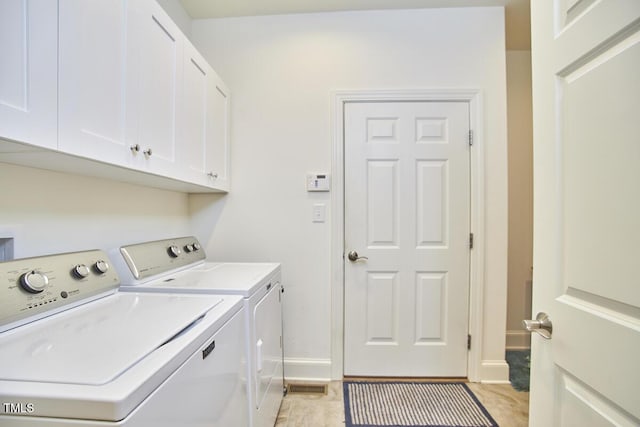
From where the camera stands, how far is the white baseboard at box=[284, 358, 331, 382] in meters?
2.01

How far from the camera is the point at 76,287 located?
971 mm

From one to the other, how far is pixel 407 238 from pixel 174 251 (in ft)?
5.09

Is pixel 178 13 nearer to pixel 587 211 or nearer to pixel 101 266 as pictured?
pixel 101 266

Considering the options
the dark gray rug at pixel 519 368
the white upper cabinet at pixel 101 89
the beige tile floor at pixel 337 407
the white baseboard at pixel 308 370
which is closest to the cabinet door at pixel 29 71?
the white upper cabinet at pixel 101 89

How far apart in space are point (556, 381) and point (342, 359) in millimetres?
1499

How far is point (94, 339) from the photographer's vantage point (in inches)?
27.4

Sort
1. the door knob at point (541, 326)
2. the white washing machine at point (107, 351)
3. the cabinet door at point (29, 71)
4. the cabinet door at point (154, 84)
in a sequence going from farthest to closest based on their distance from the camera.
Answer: the cabinet door at point (154, 84), the door knob at point (541, 326), the cabinet door at point (29, 71), the white washing machine at point (107, 351)

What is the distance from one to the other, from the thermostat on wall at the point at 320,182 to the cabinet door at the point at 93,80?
3.94 ft

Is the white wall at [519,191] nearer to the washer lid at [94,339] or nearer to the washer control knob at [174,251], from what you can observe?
the washer lid at [94,339]

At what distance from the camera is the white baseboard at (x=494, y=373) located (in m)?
1.97

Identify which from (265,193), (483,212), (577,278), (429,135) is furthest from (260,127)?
(577,278)

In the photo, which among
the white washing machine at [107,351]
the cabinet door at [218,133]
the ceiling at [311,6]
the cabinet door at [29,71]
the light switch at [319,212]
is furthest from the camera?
the light switch at [319,212]

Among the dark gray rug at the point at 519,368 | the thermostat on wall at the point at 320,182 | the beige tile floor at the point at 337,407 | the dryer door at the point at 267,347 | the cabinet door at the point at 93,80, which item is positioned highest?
the cabinet door at the point at 93,80

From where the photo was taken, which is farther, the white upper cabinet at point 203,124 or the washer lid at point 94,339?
the white upper cabinet at point 203,124
